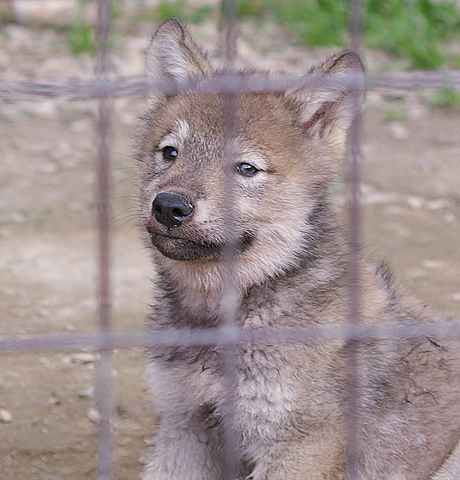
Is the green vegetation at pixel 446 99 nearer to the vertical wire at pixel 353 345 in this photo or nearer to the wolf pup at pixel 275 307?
the wolf pup at pixel 275 307

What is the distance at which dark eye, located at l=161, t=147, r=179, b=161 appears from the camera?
10.4 feet

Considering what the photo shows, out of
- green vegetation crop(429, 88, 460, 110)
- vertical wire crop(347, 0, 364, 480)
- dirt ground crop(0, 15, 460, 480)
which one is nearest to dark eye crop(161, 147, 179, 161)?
dirt ground crop(0, 15, 460, 480)

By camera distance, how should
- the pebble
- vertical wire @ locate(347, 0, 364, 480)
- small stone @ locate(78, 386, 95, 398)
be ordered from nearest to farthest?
vertical wire @ locate(347, 0, 364, 480)
small stone @ locate(78, 386, 95, 398)
the pebble

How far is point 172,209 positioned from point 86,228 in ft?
11.6

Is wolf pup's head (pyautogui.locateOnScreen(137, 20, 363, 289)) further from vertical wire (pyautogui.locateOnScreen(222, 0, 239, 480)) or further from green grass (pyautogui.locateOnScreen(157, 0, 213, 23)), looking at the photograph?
green grass (pyautogui.locateOnScreen(157, 0, 213, 23))

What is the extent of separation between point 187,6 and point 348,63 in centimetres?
812

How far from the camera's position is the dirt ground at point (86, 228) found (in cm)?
389

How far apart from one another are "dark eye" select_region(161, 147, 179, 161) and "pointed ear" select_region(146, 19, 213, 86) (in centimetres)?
36

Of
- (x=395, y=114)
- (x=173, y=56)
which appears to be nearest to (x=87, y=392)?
(x=173, y=56)

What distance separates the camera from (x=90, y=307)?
199 inches

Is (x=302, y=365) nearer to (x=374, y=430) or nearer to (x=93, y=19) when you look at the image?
(x=374, y=430)

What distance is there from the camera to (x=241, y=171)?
3.08 meters

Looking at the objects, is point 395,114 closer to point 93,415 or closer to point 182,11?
point 182,11

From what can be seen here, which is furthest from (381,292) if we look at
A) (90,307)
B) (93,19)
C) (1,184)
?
(93,19)
